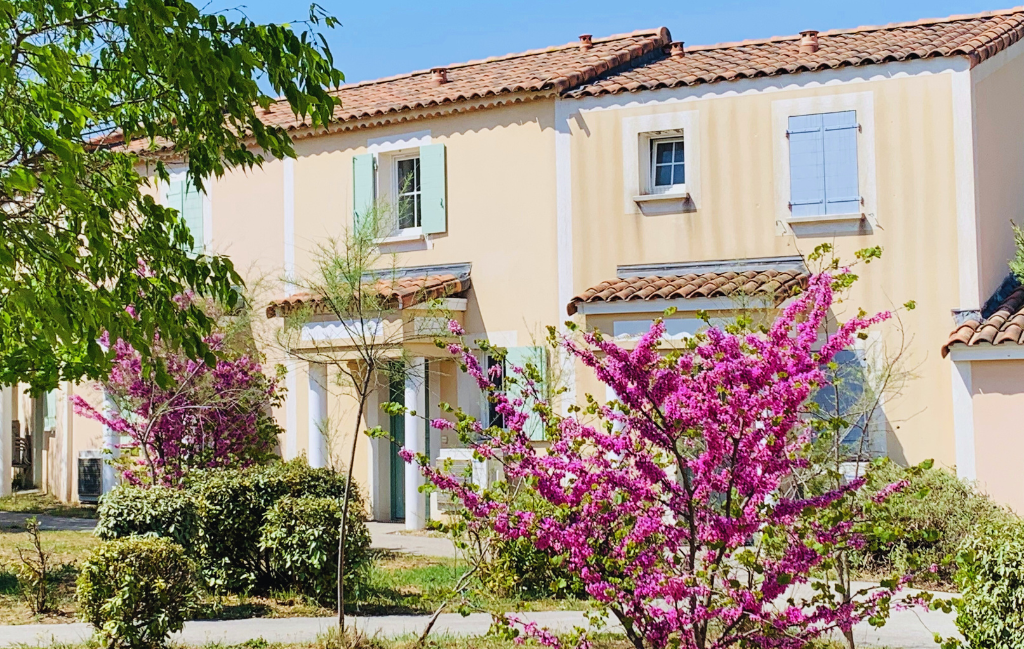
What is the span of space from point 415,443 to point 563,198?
4.03m

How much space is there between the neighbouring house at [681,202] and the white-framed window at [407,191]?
36 millimetres

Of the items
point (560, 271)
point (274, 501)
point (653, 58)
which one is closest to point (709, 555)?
point (274, 501)

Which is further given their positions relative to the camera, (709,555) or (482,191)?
(482,191)

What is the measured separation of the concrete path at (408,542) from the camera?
603 inches

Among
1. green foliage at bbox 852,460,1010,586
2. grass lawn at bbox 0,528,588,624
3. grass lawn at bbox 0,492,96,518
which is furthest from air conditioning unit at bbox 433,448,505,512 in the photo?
grass lawn at bbox 0,492,96,518

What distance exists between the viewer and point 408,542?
53.4 feet

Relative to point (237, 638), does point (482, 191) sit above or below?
above

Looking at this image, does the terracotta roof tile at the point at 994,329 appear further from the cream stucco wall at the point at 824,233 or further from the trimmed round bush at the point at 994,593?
the trimmed round bush at the point at 994,593

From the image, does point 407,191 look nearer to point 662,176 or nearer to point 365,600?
point 662,176

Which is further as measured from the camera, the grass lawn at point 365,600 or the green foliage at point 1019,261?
the green foliage at point 1019,261

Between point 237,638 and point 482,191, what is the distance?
9409 mm

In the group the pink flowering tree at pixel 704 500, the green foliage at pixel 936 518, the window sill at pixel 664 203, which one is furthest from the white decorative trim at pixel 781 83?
the pink flowering tree at pixel 704 500

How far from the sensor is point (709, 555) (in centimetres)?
681

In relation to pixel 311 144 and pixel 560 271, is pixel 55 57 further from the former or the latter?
pixel 311 144
